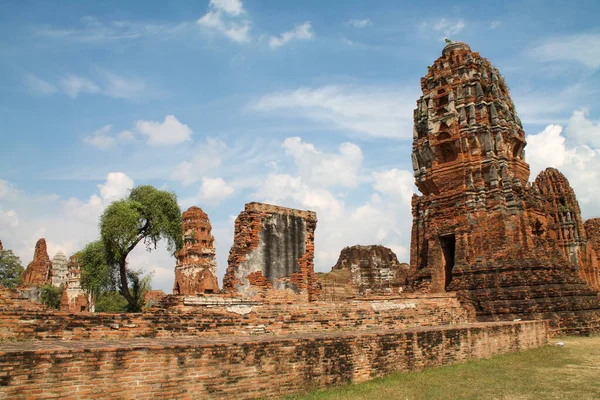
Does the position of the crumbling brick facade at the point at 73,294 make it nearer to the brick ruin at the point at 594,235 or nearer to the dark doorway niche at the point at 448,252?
the dark doorway niche at the point at 448,252

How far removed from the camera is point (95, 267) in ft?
59.3

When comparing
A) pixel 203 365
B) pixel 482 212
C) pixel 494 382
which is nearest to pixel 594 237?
pixel 482 212

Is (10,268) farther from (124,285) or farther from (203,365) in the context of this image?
(203,365)

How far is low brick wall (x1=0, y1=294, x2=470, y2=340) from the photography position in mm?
7176

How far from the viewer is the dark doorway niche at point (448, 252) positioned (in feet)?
59.2

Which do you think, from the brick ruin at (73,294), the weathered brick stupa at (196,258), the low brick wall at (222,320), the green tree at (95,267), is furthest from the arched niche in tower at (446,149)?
the brick ruin at (73,294)

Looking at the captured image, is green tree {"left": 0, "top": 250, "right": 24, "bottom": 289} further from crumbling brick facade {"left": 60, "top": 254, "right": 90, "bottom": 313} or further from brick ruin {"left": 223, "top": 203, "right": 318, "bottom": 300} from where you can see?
brick ruin {"left": 223, "top": 203, "right": 318, "bottom": 300}

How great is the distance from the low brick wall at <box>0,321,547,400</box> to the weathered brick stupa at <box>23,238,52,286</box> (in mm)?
31679

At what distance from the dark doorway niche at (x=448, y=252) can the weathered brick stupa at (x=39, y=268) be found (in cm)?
2787

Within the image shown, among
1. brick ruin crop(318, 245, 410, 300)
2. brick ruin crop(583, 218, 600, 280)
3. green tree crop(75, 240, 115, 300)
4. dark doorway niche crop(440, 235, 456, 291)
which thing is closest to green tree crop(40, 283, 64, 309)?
green tree crop(75, 240, 115, 300)

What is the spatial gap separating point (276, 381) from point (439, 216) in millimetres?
13236

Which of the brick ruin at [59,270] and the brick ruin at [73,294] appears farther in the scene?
the brick ruin at [59,270]

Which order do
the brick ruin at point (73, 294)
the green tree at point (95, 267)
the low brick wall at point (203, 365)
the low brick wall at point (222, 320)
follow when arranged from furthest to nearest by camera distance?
1. the brick ruin at point (73, 294)
2. the green tree at point (95, 267)
3. the low brick wall at point (222, 320)
4. the low brick wall at point (203, 365)

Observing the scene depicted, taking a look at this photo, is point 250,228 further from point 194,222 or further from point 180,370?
point 194,222
